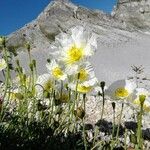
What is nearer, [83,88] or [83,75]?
[83,75]

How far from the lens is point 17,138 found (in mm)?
3230

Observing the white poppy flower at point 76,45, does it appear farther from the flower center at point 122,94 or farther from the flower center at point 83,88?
the flower center at point 122,94

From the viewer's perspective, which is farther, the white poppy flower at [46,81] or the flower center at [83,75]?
the white poppy flower at [46,81]

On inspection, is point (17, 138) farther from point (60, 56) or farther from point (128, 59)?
point (128, 59)

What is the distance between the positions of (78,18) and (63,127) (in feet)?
23.9

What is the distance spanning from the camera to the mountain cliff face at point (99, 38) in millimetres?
8094

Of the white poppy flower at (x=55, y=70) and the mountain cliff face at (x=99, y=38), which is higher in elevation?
the mountain cliff face at (x=99, y=38)

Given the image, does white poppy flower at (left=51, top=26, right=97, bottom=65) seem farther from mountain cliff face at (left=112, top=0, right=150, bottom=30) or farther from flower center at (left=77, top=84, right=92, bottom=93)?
mountain cliff face at (left=112, top=0, right=150, bottom=30)

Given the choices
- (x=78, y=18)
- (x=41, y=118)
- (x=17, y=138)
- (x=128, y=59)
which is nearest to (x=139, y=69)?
(x=128, y=59)

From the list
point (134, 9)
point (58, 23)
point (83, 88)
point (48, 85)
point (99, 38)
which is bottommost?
point (83, 88)

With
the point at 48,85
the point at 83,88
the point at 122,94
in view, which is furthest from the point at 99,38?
the point at 83,88

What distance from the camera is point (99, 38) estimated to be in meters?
9.62

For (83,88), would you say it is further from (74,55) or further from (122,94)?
(122,94)

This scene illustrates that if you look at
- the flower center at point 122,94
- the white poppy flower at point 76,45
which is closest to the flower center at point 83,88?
the white poppy flower at point 76,45
